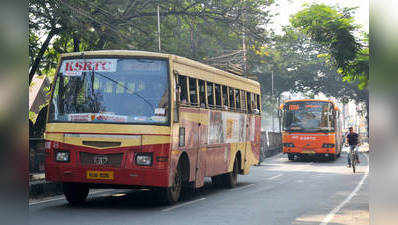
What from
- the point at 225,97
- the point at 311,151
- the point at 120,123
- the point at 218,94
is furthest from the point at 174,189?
the point at 311,151

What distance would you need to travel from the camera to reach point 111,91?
11.7 meters

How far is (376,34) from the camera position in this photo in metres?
3.42

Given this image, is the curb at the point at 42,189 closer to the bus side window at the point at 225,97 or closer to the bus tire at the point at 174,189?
the bus tire at the point at 174,189

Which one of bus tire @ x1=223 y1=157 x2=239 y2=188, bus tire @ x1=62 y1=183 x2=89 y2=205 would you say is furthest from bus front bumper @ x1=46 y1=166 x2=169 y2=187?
bus tire @ x1=223 y1=157 x2=239 y2=188

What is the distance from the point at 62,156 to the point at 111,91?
1.52m

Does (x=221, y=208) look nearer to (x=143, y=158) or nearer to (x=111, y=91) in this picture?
(x=143, y=158)

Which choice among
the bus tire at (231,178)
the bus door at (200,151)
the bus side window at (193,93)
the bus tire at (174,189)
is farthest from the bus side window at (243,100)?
the bus tire at (174,189)

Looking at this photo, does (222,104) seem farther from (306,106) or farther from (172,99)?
(306,106)

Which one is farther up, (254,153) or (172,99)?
(172,99)

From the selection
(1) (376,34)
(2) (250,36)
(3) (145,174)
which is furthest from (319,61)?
(1) (376,34)

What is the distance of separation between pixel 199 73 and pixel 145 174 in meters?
3.71

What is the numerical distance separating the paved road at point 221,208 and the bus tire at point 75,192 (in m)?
0.23

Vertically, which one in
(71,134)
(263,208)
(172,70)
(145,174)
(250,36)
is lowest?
(263,208)

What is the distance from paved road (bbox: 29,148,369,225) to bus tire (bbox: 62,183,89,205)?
23 cm
